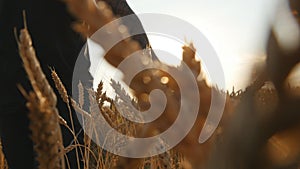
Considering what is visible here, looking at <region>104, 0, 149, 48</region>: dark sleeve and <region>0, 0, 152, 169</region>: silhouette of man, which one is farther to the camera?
<region>0, 0, 152, 169</region>: silhouette of man

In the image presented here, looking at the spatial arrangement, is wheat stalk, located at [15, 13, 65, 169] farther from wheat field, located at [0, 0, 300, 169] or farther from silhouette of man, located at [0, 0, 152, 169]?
silhouette of man, located at [0, 0, 152, 169]

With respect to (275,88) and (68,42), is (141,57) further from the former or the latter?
(68,42)

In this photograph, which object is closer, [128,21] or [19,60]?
[128,21]

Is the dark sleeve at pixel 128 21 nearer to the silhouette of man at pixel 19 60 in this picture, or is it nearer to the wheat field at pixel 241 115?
the wheat field at pixel 241 115

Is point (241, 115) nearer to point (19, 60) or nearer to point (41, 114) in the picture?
point (41, 114)

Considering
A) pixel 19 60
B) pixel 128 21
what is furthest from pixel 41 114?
pixel 19 60

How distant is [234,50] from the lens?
0.26m

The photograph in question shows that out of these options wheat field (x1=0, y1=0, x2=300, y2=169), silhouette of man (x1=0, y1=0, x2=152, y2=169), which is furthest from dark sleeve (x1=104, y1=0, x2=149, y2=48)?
silhouette of man (x1=0, y1=0, x2=152, y2=169)

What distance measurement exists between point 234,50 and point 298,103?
3.6 inches

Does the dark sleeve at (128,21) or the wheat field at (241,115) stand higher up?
the dark sleeve at (128,21)

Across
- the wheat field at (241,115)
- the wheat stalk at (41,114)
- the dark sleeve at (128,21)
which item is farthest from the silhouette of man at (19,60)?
the wheat field at (241,115)

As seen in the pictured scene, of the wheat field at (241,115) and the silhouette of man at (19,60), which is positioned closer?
the wheat field at (241,115)

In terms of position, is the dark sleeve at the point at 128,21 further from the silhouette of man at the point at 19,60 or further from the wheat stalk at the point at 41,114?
the silhouette of man at the point at 19,60

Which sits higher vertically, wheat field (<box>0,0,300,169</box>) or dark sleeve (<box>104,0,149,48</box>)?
dark sleeve (<box>104,0,149,48</box>)
